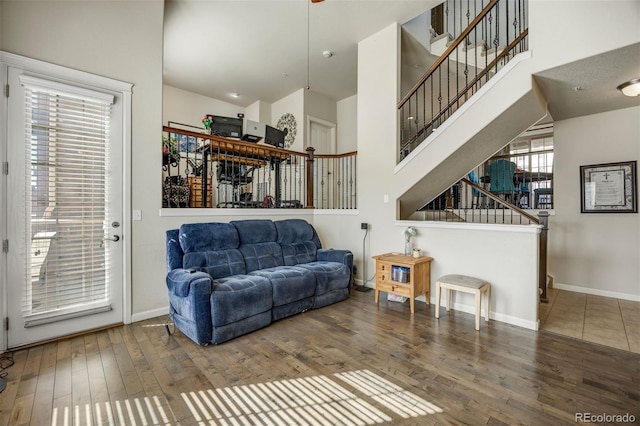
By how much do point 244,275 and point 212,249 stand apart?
505 millimetres

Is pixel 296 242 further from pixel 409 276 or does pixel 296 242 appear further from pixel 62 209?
pixel 62 209

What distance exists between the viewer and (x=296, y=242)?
4.31 metres

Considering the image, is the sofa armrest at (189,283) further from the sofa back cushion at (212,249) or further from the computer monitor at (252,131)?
the computer monitor at (252,131)

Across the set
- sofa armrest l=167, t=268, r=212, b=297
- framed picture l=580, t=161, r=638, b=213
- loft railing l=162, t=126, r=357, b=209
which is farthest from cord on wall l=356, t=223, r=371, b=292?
framed picture l=580, t=161, r=638, b=213

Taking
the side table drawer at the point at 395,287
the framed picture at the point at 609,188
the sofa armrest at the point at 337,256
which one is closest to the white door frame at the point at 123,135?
the sofa armrest at the point at 337,256

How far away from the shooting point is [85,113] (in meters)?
2.86

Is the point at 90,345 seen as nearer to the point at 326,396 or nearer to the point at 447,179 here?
the point at 326,396

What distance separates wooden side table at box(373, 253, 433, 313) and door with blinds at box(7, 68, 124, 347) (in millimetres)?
3048

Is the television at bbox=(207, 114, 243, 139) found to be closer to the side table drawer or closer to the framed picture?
the side table drawer

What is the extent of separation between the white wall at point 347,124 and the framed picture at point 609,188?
433 cm

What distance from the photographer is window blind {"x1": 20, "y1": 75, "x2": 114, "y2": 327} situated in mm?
2586

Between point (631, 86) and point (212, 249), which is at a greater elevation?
point (631, 86)

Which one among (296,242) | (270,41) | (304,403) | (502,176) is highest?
(270,41)

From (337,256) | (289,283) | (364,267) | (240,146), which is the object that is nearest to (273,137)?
(240,146)
